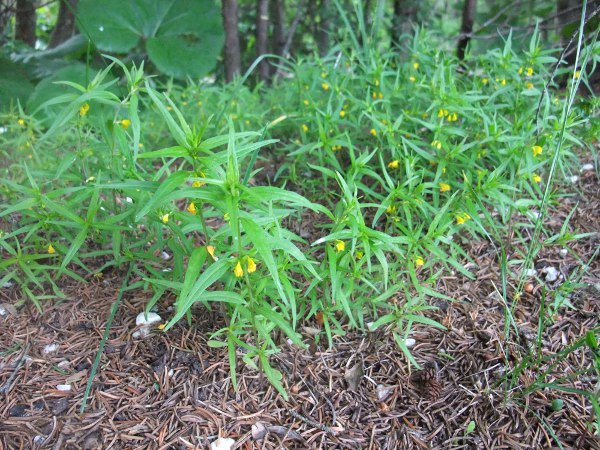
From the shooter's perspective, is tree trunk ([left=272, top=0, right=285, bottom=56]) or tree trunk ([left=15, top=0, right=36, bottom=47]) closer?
tree trunk ([left=272, top=0, right=285, bottom=56])

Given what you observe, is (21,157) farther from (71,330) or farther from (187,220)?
(187,220)

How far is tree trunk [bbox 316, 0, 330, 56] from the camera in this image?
449 cm

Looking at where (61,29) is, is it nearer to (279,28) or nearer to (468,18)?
(279,28)

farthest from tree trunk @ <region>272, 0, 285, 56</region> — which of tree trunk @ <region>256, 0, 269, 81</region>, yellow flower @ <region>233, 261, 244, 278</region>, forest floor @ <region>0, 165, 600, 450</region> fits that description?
yellow flower @ <region>233, 261, 244, 278</region>

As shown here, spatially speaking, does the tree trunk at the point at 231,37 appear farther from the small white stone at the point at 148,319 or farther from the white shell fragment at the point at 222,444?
the white shell fragment at the point at 222,444

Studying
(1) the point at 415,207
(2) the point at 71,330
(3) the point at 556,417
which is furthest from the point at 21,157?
(3) the point at 556,417

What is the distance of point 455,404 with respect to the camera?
1592 millimetres

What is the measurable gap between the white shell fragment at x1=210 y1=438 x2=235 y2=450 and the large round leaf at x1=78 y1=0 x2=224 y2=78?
285cm

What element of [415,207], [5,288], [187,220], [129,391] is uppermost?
[187,220]

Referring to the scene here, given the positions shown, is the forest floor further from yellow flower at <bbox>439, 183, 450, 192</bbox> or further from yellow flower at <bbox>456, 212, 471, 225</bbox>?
yellow flower at <bbox>439, 183, 450, 192</bbox>


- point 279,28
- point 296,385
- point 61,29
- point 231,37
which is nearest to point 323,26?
point 279,28

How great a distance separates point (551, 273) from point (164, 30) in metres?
3.28

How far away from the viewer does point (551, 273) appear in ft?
6.60

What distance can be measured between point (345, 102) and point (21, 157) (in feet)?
5.33
